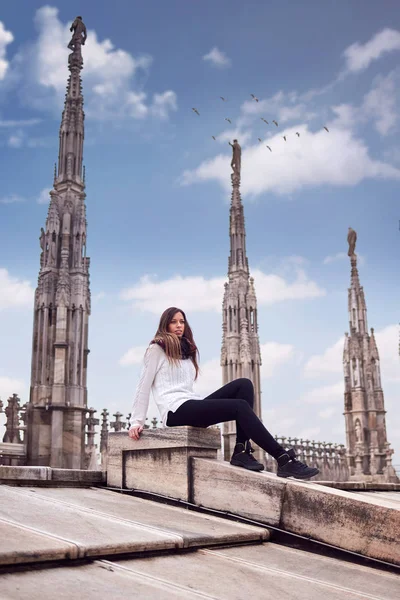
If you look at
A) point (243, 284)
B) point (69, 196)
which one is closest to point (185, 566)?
point (69, 196)

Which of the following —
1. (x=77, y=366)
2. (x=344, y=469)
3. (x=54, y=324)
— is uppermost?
(x=54, y=324)

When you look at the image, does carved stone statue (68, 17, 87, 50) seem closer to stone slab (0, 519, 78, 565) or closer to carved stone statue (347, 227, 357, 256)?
carved stone statue (347, 227, 357, 256)

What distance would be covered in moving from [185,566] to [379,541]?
4.15 ft

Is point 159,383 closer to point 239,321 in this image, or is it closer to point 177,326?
point 177,326

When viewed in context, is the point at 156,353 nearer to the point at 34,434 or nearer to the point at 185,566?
the point at 185,566

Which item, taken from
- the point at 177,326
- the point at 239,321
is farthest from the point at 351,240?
the point at 177,326

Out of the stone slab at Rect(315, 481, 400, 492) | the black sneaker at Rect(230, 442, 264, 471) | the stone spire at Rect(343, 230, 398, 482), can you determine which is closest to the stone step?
the black sneaker at Rect(230, 442, 264, 471)

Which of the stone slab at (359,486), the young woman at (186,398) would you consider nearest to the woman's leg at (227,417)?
the young woman at (186,398)

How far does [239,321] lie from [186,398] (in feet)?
71.6

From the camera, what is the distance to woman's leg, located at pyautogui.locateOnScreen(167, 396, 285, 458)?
4.46m

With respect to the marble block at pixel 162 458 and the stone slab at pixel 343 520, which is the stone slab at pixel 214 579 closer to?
the stone slab at pixel 343 520

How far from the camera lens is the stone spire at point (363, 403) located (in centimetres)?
3148

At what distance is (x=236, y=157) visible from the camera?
29.6 metres

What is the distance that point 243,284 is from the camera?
2717 cm
